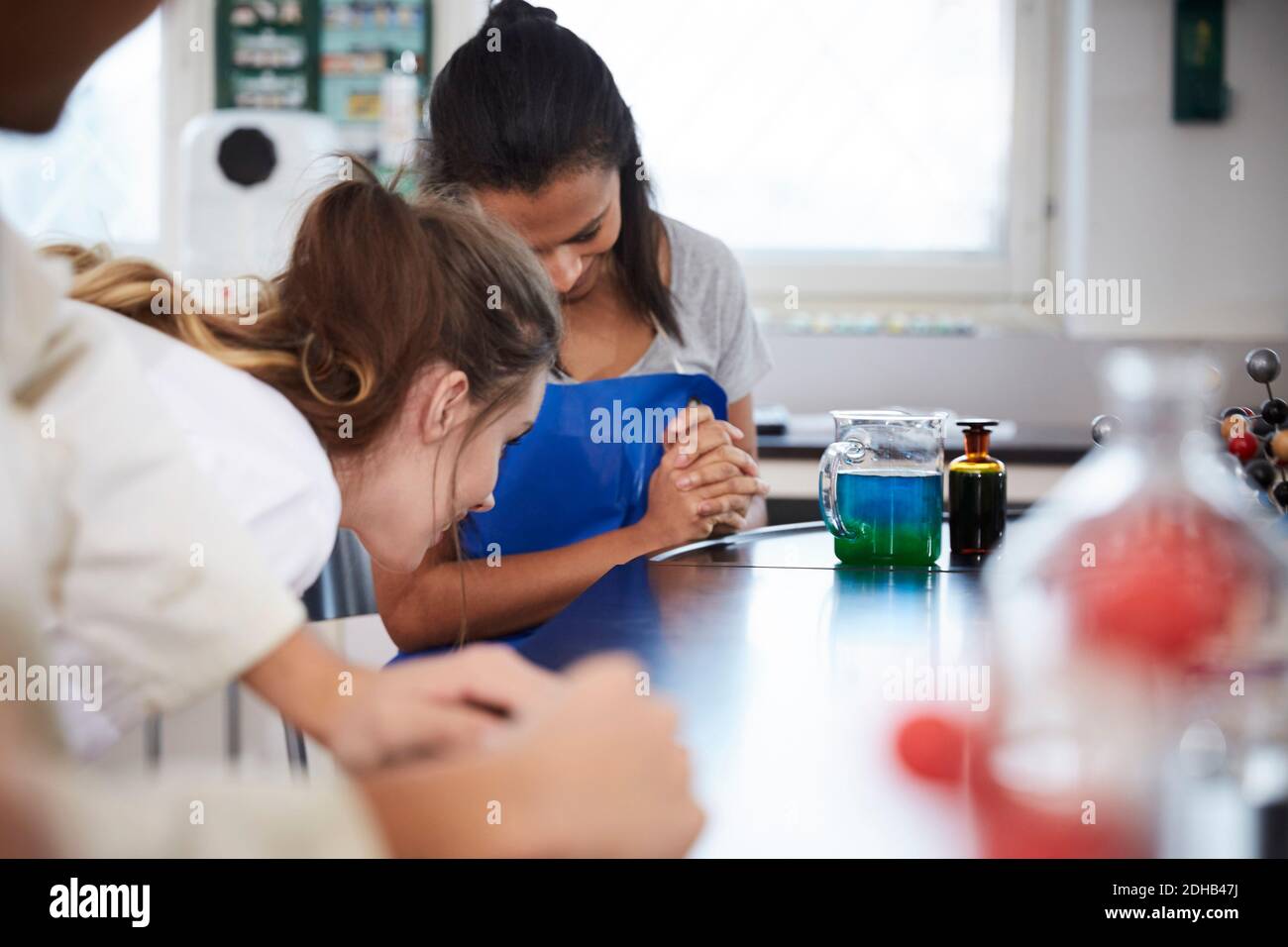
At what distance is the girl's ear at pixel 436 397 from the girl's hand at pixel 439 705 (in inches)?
20.3

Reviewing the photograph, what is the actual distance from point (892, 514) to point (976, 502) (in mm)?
119

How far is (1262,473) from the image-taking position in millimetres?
1261

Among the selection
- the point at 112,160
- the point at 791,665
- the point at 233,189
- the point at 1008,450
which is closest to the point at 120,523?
the point at 791,665

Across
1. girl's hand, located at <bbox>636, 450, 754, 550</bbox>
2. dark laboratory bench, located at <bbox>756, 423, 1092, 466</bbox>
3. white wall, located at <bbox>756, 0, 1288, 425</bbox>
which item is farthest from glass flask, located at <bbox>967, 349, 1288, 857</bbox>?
white wall, located at <bbox>756, 0, 1288, 425</bbox>

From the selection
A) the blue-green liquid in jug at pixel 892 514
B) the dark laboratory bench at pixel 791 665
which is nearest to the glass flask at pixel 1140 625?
the dark laboratory bench at pixel 791 665

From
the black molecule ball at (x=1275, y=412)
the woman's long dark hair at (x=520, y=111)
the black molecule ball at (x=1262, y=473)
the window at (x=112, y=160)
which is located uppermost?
the window at (x=112, y=160)

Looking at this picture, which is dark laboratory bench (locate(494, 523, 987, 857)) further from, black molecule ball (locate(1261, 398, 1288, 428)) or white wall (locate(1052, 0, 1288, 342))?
white wall (locate(1052, 0, 1288, 342))

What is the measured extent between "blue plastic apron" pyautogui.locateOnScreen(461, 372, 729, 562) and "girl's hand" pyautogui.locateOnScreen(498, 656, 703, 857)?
0.99 meters

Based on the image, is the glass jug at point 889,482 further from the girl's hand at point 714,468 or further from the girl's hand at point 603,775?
the girl's hand at point 603,775

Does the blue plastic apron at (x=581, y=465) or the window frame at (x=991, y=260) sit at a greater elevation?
the window frame at (x=991, y=260)

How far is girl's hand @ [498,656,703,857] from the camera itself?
48cm

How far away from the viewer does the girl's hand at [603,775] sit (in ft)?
1.57

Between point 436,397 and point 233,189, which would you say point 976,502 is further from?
point 233,189
